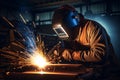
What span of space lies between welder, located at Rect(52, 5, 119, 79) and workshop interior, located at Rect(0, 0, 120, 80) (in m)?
0.17

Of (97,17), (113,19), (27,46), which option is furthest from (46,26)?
(27,46)

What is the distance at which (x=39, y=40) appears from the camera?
425 centimetres

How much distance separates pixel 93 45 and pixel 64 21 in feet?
2.22

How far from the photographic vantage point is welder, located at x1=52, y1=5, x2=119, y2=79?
348cm

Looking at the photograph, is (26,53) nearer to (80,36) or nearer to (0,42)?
(80,36)

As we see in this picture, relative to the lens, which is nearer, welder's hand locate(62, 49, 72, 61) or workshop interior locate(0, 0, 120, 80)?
workshop interior locate(0, 0, 120, 80)

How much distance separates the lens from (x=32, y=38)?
4625mm

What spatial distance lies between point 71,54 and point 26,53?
3.50 feet

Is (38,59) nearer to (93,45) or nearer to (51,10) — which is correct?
(93,45)

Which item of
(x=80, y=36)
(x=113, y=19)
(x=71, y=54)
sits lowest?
(x=71, y=54)

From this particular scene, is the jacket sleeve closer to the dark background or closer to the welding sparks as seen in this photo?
the welding sparks

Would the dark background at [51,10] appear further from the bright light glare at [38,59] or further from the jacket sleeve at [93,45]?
the jacket sleeve at [93,45]

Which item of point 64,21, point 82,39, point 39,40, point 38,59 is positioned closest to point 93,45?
point 82,39

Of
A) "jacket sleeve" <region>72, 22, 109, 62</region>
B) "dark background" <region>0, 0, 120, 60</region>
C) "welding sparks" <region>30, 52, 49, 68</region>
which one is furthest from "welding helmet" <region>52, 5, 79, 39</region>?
"dark background" <region>0, 0, 120, 60</region>
